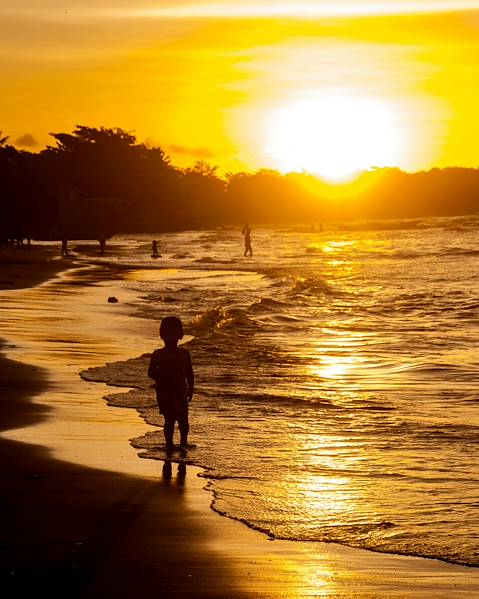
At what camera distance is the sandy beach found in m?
7.01

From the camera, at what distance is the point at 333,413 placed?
14219 millimetres

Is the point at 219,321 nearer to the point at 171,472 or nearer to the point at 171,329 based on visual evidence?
the point at 171,329

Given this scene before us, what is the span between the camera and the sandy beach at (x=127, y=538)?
701 centimetres

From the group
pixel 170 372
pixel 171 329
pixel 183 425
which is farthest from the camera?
pixel 183 425

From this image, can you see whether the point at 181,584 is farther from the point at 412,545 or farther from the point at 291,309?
the point at 291,309

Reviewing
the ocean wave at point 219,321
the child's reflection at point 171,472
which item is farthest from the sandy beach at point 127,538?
the ocean wave at point 219,321

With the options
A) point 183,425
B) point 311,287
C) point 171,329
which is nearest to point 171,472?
point 183,425

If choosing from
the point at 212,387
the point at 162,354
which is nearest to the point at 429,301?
the point at 212,387

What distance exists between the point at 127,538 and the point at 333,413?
21.4 ft

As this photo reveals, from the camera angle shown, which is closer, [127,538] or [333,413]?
[127,538]

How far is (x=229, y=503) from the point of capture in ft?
30.6

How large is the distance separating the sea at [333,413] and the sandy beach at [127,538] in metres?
0.31

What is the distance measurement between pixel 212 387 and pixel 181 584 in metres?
9.57

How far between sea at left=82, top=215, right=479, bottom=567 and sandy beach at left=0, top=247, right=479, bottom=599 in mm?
310
